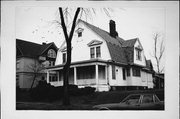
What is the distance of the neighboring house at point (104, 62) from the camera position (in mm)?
3199

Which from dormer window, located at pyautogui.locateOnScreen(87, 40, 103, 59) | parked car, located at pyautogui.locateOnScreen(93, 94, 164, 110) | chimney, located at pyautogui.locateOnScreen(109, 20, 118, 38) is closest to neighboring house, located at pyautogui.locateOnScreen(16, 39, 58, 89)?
dormer window, located at pyautogui.locateOnScreen(87, 40, 103, 59)

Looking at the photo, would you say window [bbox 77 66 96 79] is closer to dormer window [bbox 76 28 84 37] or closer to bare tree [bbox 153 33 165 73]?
dormer window [bbox 76 28 84 37]

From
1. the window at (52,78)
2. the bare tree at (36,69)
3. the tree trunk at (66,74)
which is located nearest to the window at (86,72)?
the tree trunk at (66,74)

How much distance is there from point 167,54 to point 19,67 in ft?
7.04

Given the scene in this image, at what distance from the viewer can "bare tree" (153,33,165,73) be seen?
10.4 ft

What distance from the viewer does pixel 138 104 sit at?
3141 mm

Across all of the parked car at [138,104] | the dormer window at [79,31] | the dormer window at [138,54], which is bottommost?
the parked car at [138,104]

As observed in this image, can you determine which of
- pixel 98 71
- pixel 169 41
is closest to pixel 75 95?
pixel 98 71

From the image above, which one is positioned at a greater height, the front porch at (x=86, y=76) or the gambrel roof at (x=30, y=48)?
the gambrel roof at (x=30, y=48)

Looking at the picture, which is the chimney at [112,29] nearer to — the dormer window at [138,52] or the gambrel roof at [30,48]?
the dormer window at [138,52]

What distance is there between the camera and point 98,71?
10.5 ft

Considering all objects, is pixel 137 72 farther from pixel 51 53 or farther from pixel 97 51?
pixel 51 53

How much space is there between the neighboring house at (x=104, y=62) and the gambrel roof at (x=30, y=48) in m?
0.24

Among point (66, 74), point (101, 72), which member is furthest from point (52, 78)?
point (101, 72)
